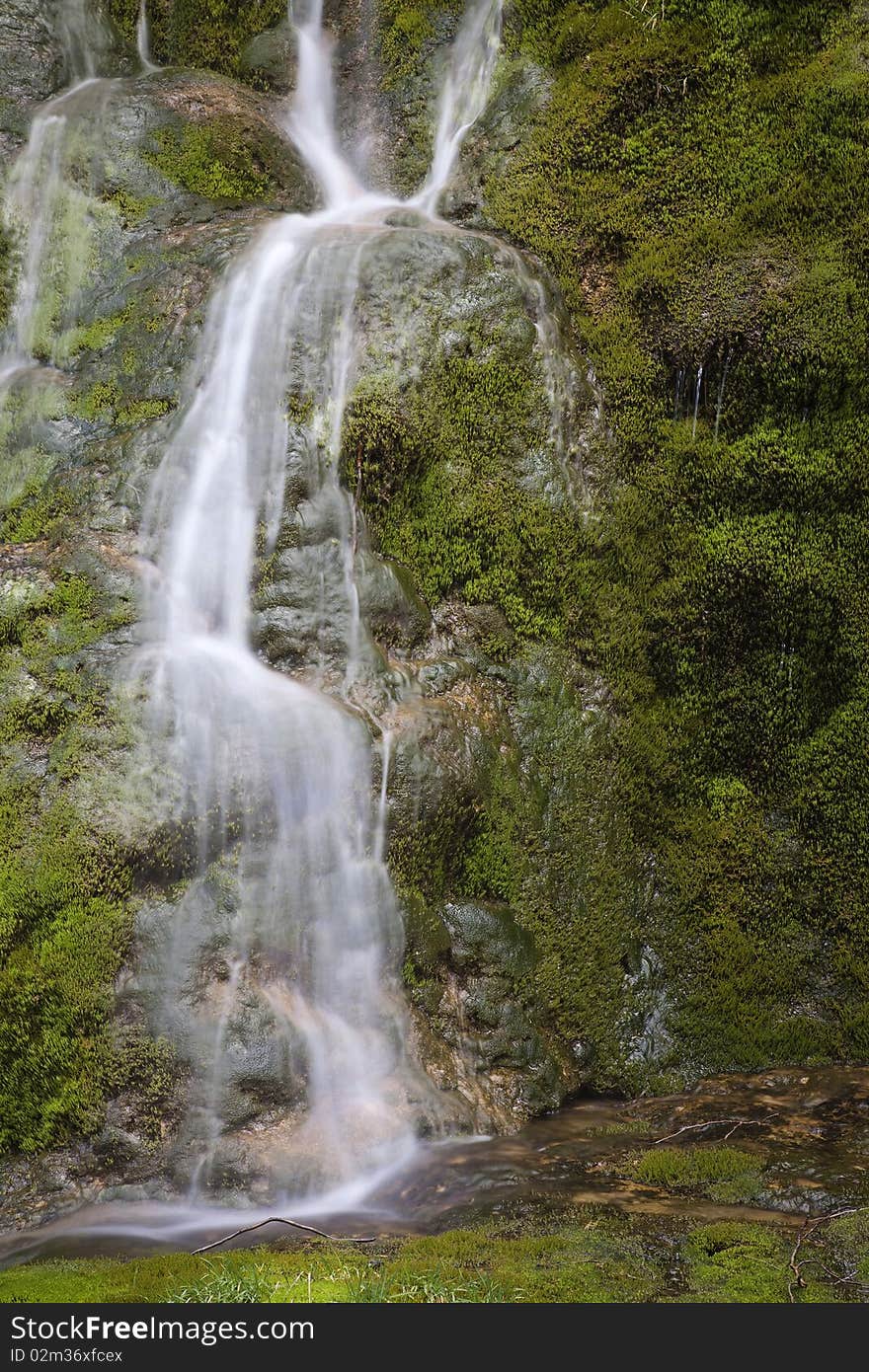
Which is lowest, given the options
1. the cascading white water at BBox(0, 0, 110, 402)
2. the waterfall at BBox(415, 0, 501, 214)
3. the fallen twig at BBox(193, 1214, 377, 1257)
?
the fallen twig at BBox(193, 1214, 377, 1257)

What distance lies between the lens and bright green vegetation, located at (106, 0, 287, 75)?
32.4 feet

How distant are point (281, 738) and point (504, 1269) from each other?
2.81 m

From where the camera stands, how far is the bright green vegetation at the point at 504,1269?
3748 millimetres

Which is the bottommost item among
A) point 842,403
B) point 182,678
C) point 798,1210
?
point 798,1210

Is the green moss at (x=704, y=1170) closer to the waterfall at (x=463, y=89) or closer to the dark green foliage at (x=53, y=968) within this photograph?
the dark green foliage at (x=53, y=968)

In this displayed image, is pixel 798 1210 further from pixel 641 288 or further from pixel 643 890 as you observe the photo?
pixel 641 288

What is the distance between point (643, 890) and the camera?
6.82m

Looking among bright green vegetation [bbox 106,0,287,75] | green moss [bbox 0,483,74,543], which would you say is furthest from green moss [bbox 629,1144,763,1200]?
bright green vegetation [bbox 106,0,287,75]

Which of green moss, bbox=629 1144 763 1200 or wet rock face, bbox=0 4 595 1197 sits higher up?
wet rock face, bbox=0 4 595 1197

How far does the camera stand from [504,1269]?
4.01 metres

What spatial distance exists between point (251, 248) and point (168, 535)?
83.7 inches

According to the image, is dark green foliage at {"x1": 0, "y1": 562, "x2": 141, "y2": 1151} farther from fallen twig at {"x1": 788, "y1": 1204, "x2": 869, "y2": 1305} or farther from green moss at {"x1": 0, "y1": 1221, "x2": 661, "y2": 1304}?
fallen twig at {"x1": 788, "y1": 1204, "x2": 869, "y2": 1305}

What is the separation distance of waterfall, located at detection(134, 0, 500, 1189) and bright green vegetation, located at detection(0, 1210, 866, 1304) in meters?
1.01
